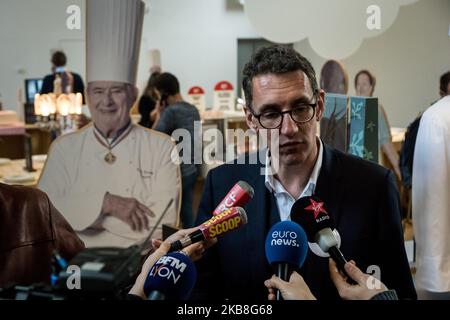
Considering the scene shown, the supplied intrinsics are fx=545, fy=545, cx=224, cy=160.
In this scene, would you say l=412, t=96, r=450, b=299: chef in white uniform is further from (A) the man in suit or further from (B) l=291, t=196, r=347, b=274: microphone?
(B) l=291, t=196, r=347, b=274: microphone

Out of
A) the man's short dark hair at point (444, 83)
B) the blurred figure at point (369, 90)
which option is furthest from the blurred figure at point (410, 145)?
the blurred figure at point (369, 90)

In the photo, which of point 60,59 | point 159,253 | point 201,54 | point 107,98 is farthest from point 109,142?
point 201,54

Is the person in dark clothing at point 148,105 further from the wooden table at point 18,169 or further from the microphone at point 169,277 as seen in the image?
the microphone at point 169,277

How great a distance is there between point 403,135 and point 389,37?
58 cm

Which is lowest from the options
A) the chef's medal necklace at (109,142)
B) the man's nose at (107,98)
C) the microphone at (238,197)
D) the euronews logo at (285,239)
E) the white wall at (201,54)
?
the euronews logo at (285,239)

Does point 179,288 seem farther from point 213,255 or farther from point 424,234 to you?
point 424,234

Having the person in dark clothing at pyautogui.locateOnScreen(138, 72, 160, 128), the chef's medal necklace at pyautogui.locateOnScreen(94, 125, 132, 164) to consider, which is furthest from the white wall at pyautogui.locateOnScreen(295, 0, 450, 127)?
the chef's medal necklace at pyautogui.locateOnScreen(94, 125, 132, 164)

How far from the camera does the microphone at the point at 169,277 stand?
116 centimetres

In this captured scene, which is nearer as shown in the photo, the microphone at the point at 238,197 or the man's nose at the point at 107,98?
Result: the microphone at the point at 238,197

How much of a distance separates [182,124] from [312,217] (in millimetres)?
1298

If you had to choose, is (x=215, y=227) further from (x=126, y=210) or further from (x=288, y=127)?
(x=126, y=210)

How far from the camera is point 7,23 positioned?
1962 millimetres

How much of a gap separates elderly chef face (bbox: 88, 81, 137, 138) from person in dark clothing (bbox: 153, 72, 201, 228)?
30 cm
